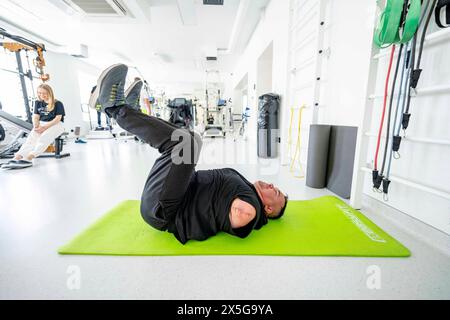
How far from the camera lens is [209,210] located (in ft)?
3.59

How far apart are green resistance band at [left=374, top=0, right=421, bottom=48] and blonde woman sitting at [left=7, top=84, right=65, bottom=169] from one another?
15.2 ft

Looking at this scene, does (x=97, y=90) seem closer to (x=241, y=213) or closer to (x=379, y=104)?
(x=241, y=213)

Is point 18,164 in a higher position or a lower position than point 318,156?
lower

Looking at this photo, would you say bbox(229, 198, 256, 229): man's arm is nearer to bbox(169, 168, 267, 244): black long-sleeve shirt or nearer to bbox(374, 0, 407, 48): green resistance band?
bbox(169, 168, 267, 244): black long-sleeve shirt

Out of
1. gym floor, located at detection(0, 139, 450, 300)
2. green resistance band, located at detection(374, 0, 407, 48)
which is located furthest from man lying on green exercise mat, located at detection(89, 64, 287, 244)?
green resistance band, located at detection(374, 0, 407, 48)

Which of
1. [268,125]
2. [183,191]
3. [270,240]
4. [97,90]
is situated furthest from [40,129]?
[270,240]

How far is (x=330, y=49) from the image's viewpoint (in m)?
2.17

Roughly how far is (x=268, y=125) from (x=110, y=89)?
285cm

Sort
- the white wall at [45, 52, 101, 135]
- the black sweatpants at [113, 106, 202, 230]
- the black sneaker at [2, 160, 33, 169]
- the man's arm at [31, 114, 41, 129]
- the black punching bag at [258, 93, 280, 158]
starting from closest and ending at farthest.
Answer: the black sweatpants at [113, 106, 202, 230] → the black sneaker at [2, 160, 33, 169] → the man's arm at [31, 114, 41, 129] → the black punching bag at [258, 93, 280, 158] → the white wall at [45, 52, 101, 135]

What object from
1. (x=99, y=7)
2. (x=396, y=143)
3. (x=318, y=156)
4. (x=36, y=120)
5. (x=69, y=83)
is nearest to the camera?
(x=396, y=143)

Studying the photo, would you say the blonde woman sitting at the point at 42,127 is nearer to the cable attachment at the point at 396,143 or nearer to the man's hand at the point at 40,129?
the man's hand at the point at 40,129

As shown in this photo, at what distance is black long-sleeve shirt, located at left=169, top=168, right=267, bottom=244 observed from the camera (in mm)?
1073

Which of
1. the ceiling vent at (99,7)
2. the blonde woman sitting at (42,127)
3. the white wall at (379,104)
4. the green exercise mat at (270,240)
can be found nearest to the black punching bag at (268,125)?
the white wall at (379,104)

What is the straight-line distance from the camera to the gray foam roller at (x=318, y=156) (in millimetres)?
2018
